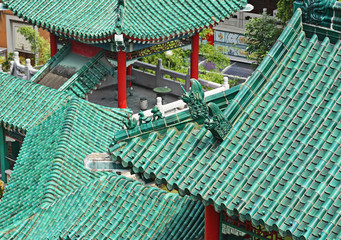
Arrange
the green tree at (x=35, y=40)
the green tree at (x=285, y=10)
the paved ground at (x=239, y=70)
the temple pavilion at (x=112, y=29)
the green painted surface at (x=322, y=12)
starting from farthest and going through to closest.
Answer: the paved ground at (x=239, y=70) < the green tree at (x=35, y=40) < the green tree at (x=285, y=10) < the temple pavilion at (x=112, y=29) < the green painted surface at (x=322, y=12)

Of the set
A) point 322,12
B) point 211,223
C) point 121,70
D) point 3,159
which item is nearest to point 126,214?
point 211,223

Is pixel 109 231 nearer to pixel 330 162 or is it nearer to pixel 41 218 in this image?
pixel 41 218

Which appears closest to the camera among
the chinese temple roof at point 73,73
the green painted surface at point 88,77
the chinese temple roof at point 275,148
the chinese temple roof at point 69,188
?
the chinese temple roof at point 275,148

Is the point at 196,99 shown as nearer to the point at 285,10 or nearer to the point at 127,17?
the point at 127,17

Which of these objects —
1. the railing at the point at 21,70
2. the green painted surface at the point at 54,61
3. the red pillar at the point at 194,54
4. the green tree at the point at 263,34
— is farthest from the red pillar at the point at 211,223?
the green tree at the point at 263,34

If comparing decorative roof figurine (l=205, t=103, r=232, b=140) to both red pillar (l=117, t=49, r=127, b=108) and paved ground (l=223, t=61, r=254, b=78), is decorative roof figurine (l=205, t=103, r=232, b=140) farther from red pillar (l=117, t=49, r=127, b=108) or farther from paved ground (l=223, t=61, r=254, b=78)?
paved ground (l=223, t=61, r=254, b=78)

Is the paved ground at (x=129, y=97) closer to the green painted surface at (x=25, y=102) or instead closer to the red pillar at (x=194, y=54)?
the red pillar at (x=194, y=54)
